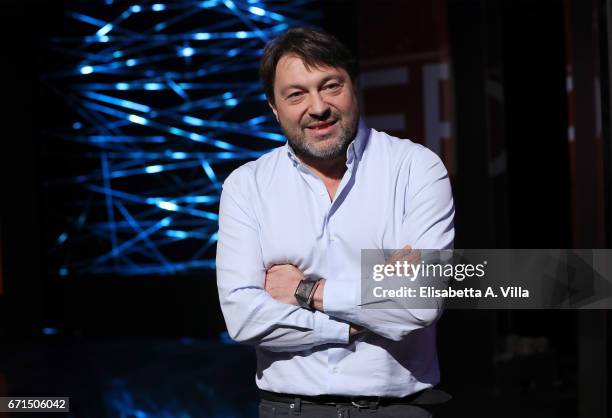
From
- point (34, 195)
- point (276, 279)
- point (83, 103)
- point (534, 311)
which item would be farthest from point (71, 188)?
point (276, 279)

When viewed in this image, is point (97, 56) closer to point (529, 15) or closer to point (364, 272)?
point (529, 15)

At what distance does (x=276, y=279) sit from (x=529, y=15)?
376 centimetres

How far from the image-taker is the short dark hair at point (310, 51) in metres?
1.80

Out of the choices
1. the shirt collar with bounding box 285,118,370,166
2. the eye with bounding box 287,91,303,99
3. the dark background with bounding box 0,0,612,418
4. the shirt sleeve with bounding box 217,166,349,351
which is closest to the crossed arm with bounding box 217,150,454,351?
the shirt sleeve with bounding box 217,166,349,351

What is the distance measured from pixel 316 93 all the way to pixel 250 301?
0.52 metres

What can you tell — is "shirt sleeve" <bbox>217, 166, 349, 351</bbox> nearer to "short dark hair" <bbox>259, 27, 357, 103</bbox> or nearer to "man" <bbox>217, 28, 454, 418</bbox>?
"man" <bbox>217, 28, 454, 418</bbox>

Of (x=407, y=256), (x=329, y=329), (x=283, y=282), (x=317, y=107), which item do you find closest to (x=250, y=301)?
(x=283, y=282)

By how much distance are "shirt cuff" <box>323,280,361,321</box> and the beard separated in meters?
0.32

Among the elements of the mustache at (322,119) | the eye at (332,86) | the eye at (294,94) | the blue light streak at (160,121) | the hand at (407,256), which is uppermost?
the blue light streak at (160,121)

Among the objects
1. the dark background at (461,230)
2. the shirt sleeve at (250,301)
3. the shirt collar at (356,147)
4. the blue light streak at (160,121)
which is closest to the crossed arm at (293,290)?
the shirt sleeve at (250,301)

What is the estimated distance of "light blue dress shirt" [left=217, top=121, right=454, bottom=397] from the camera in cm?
170

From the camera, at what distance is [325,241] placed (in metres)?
1.80

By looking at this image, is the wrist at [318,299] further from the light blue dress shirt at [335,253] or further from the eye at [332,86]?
the eye at [332,86]

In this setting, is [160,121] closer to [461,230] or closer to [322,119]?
[461,230]
